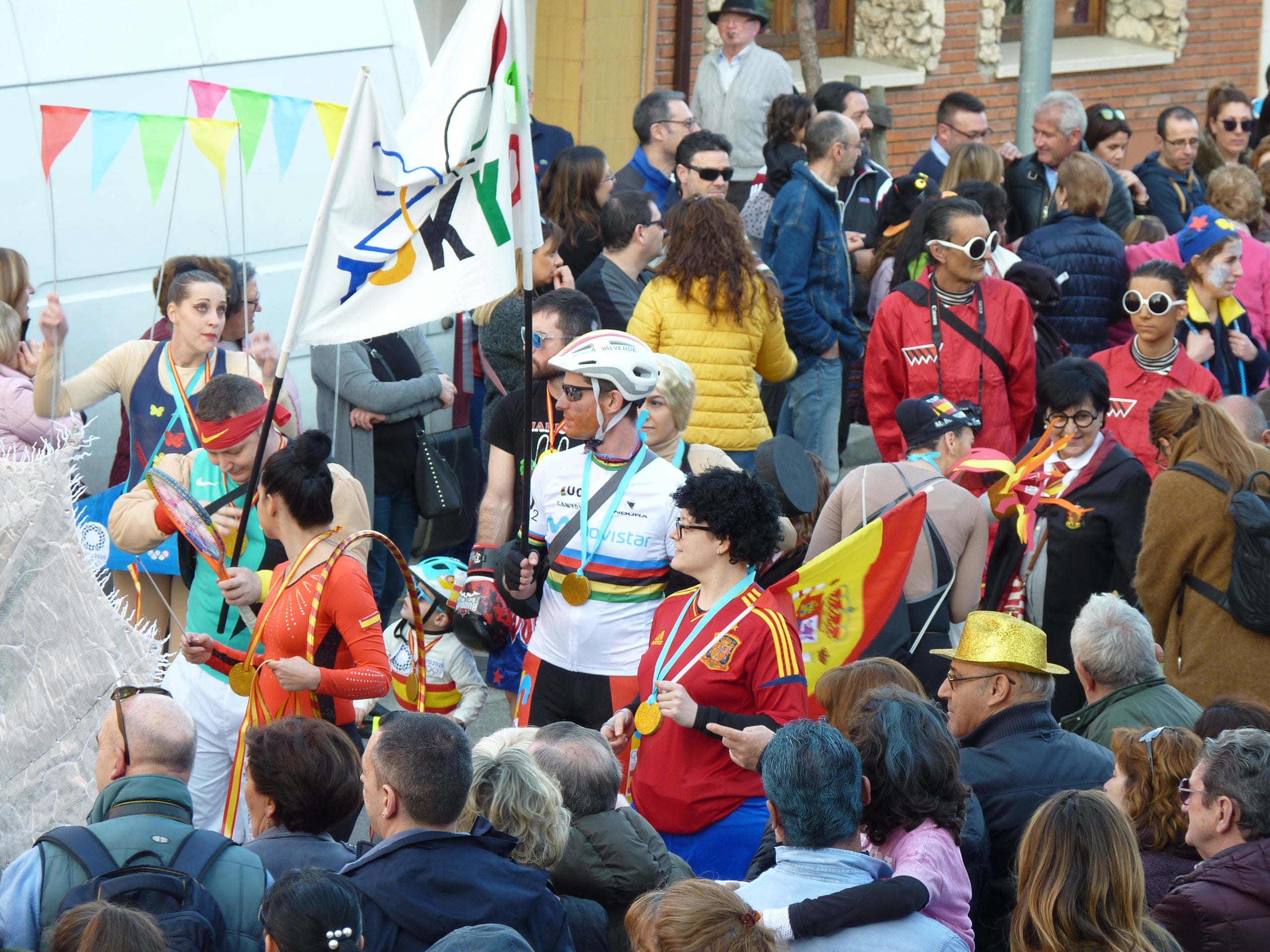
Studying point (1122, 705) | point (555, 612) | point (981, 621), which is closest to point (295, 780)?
point (555, 612)

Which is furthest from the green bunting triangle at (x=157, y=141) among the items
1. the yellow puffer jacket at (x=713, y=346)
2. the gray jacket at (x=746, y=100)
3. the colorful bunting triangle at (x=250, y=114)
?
the gray jacket at (x=746, y=100)

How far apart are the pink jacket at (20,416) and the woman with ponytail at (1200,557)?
4.05 m

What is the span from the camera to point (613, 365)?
4922mm

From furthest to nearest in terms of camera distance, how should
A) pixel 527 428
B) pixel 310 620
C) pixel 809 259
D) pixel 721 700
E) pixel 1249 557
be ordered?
pixel 809 259
pixel 1249 557
pixel 527 428
pixel 310 620
pixel 721 700

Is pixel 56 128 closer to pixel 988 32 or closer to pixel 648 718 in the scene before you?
pixel 648 718

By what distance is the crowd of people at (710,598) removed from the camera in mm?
3246

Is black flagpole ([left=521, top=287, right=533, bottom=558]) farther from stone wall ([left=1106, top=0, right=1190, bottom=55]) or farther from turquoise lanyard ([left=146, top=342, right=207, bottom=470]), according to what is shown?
stone wall ([left=1106, top=0, right=1190, bottom=55])

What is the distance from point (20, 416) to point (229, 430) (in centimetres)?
148

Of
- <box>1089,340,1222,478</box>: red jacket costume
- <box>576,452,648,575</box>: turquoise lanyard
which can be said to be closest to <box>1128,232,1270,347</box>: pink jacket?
<box>1089,340,1222,478</box>: red jacket costume

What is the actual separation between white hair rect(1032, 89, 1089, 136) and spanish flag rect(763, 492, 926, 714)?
4.86 m

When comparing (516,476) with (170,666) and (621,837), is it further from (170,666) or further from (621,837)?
(621,837)

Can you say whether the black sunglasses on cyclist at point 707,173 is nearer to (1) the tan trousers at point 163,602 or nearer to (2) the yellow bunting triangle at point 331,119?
(2) the yellow bunting triangle at point 331,119

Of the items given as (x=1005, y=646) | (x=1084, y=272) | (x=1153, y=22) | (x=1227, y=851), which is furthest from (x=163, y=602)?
(x=1153, y=22)

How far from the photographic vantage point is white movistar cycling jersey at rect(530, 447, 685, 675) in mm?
4895
